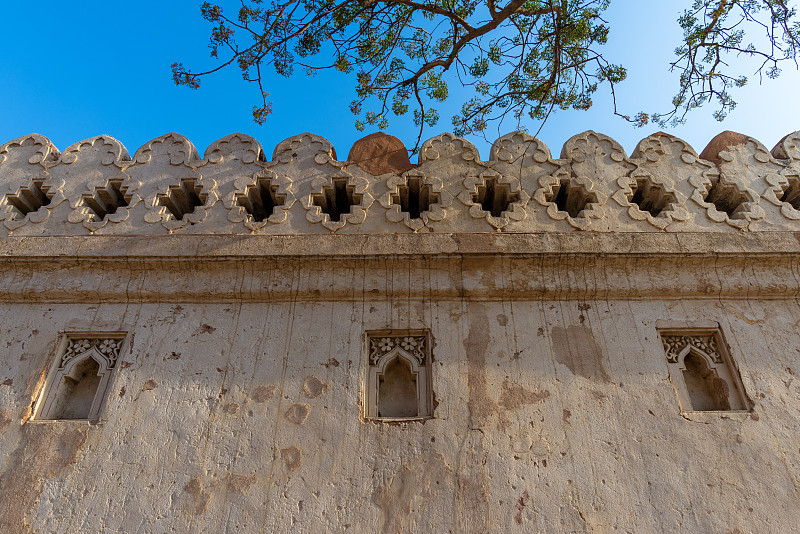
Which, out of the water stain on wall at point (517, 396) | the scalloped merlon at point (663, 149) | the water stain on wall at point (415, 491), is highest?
the scalloped merlon at point (663, 149)

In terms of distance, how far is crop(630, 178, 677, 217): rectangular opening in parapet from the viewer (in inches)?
166

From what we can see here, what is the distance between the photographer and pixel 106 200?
4.34 meters

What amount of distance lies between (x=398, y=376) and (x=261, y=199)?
1.93 metres

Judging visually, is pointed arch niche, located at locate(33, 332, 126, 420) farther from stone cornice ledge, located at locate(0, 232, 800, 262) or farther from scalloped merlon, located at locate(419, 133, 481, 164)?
scalloped merlon, located at locate(419, 133, 481, 164)

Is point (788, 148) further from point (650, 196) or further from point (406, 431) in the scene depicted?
point (406, 431)

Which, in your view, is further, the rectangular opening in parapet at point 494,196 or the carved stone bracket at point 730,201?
the rectangular opening in parapet at point 494,196

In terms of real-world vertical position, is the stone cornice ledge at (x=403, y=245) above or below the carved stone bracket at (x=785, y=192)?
below

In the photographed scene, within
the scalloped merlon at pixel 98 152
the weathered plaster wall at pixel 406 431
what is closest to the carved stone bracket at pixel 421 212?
the weathered plaster wall at pixel 406 431

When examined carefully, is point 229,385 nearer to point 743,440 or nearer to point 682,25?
point 743,440

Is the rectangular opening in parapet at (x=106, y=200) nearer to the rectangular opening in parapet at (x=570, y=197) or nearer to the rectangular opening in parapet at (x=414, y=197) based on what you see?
the rectangular opening in parapet at (x=414, y=197)

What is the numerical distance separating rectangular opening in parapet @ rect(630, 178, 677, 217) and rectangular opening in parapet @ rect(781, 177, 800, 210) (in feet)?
3.50

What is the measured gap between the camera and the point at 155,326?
359 cm

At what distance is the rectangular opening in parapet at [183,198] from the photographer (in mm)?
4250

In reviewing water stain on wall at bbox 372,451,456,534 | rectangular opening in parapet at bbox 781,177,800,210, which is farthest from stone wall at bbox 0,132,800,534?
rectangular opening in parapet at bbox 781,177,800,210
